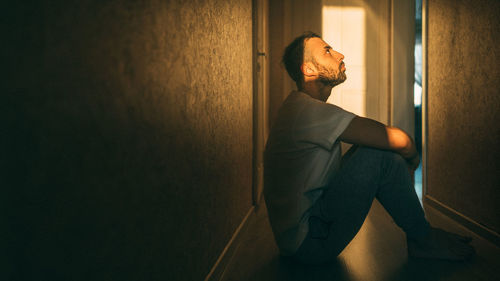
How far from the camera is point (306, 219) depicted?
45.8 inches

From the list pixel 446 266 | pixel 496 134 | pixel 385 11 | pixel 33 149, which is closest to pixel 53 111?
pixel 33 149

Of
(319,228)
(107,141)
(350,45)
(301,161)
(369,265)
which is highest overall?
(350,45)

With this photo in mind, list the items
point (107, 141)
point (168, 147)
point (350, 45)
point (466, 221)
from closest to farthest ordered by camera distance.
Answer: point (107, 141)
point (168, 147)
point (466, 221)
point (350, 45)

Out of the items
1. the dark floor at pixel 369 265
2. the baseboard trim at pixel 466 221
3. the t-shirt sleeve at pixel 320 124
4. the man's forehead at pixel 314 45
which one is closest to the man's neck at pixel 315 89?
the man's forehead at pixel 314 45

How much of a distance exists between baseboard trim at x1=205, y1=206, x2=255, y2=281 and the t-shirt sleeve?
53 cm

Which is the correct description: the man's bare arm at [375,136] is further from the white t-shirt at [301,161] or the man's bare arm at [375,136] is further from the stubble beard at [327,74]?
the stubble beard at [327,74]

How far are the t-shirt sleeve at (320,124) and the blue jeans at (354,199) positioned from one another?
0.12m

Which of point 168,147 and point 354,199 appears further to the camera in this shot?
point 354,199

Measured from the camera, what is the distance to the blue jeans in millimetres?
1154

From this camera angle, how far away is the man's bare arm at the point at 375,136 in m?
1.16

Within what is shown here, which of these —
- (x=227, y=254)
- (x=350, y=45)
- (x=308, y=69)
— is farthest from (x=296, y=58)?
(x=350, y=45)

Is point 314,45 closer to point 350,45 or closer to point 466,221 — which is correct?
point 466,221

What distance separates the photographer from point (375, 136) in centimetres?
117

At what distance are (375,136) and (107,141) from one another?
3.17ft
